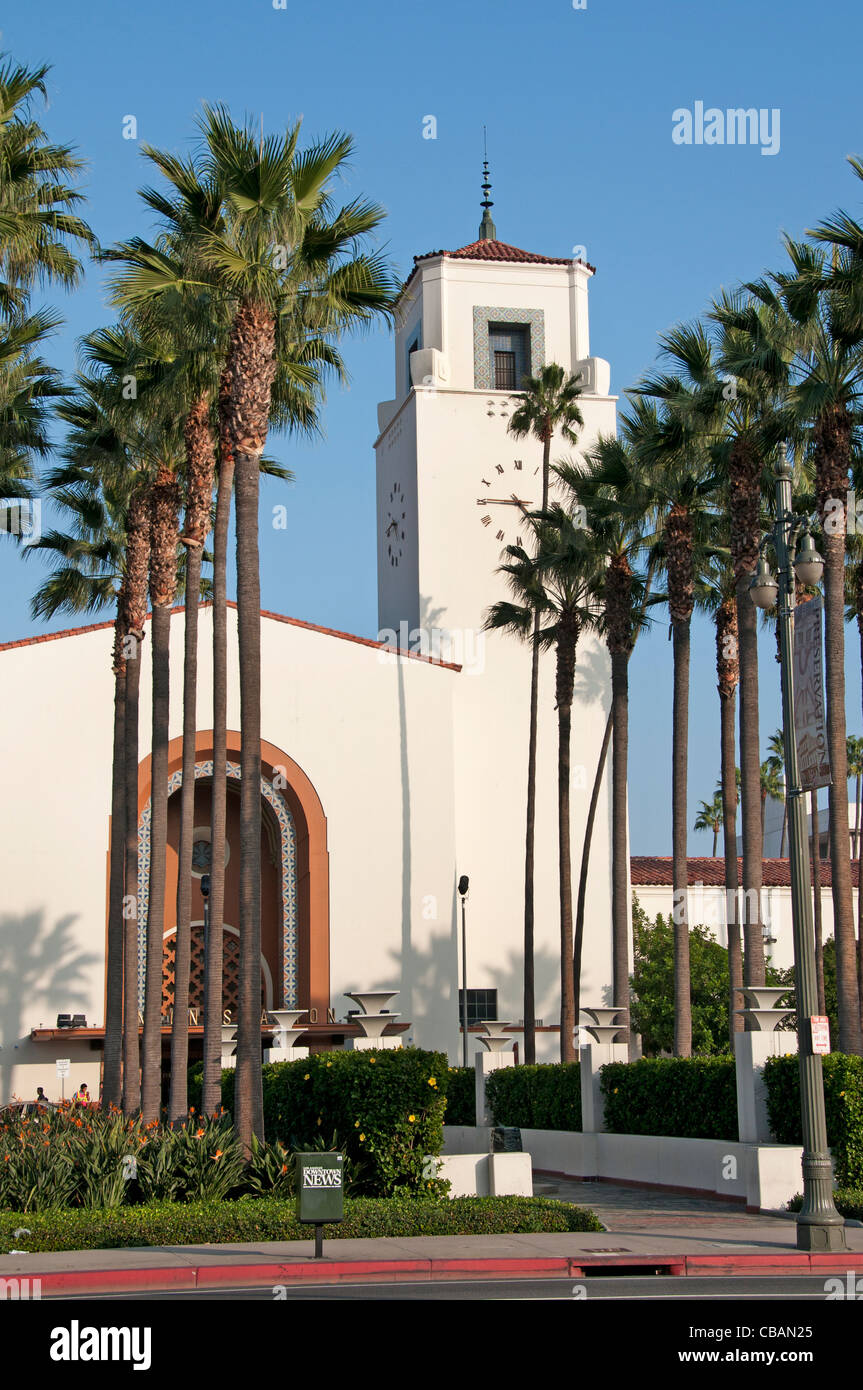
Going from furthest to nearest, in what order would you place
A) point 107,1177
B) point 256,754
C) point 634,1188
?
point 634,1188, point 256,754, point 107,1177

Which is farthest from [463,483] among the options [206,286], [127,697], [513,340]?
[206,286]

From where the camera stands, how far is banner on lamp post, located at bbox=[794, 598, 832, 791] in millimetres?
16172

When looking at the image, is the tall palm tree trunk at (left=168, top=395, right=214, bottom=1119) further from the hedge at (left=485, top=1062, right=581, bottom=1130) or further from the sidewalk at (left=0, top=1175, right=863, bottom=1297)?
the sidewalk at (left=0, top=1175, right=863, bottom=1297)

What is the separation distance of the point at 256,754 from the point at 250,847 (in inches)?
50.1

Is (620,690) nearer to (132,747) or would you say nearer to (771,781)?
(132,747)

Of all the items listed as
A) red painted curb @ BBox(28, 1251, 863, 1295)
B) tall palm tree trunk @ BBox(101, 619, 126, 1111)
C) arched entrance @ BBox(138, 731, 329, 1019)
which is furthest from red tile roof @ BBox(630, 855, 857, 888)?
red painted curb @ BBox(28, 1251, 863, 1295)

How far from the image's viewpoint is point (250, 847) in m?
20.5

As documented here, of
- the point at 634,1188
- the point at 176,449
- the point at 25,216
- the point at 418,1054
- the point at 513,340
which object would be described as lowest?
the point at 634,1188

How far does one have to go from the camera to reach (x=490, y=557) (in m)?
43.3

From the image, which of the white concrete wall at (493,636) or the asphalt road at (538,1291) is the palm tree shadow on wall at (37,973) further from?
the asphalt road at (538,1291)

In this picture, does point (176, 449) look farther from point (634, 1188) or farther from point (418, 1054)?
point (634, 1188)

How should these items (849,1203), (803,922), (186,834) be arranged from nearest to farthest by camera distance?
(803,922) → (849,1203) → (186,834)

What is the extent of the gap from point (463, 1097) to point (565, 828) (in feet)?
21.4

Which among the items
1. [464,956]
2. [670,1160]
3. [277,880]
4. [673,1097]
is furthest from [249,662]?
[277,880]
